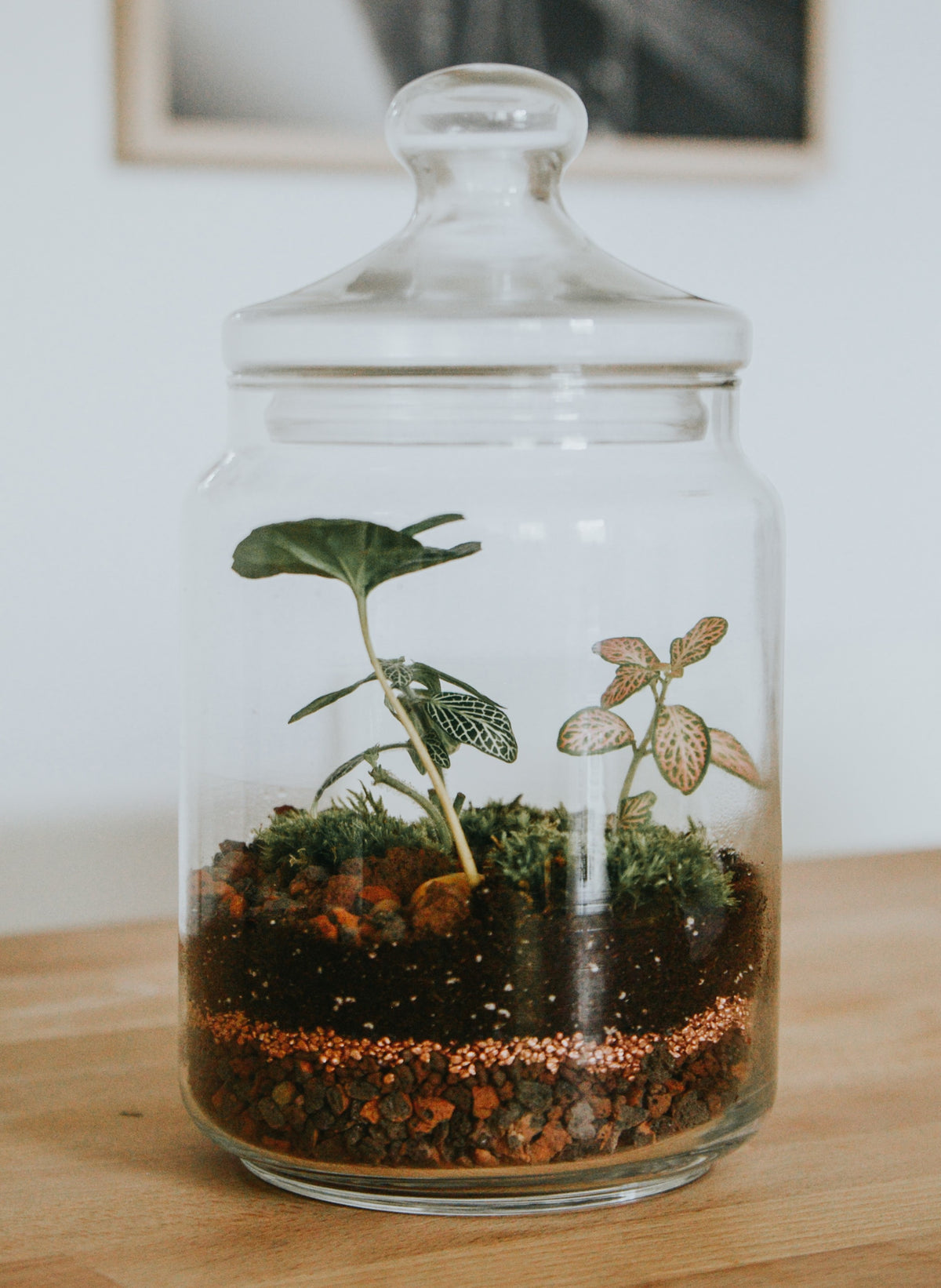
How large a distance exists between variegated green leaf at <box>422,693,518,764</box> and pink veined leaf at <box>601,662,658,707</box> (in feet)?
0.13

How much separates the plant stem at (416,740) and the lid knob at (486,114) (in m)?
0.19

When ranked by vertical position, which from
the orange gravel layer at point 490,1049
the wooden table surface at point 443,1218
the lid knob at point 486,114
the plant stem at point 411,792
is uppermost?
the lid knob at point 486,114

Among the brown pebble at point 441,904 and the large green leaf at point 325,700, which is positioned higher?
the large green leaf at point 325,700

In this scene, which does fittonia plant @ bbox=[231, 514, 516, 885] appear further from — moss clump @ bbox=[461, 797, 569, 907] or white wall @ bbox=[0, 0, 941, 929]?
white wall @ bbox=[0, 0, 941, 929]

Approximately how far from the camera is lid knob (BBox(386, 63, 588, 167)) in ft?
1.90

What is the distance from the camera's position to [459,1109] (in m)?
0.52

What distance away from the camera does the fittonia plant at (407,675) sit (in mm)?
545

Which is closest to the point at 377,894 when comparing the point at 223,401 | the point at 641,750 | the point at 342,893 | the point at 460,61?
the point at 342,893

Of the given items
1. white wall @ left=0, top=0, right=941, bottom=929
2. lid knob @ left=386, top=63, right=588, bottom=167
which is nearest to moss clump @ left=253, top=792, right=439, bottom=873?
lid knob @ left=386, top=63, right=588, bottom=167

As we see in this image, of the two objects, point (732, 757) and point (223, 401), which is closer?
point (732, 757)

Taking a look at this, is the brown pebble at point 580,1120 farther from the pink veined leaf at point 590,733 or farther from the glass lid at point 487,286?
the glass lid at point 487,286

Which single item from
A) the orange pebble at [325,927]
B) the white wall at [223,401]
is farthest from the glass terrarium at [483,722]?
the white wall at [223,401]

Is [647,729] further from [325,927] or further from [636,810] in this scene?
[325,927]

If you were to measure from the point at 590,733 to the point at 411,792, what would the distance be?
7 centimetres
